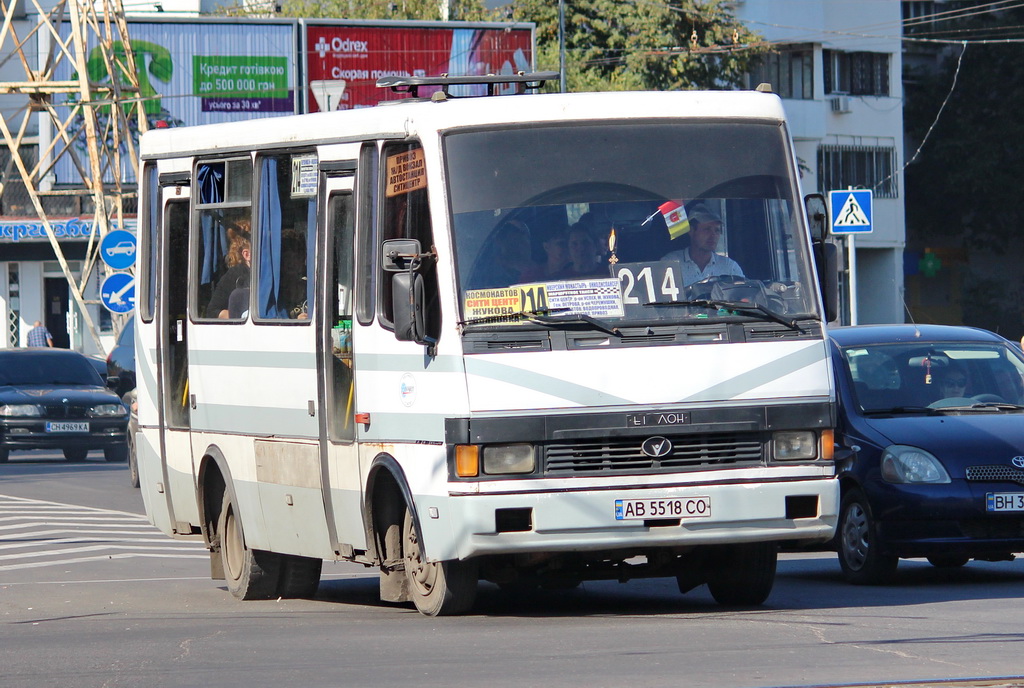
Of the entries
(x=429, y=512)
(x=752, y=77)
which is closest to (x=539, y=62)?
(x=752, y=77)

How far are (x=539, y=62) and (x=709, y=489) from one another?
39.4m

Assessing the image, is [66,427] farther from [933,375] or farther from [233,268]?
[933,375]

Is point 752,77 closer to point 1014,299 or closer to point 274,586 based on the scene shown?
point 1014,299

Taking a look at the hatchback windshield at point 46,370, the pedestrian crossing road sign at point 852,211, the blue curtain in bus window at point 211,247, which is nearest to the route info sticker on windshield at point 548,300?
the blue curtain in bus window at point 211,247

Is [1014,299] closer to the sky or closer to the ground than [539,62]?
closer to the ground

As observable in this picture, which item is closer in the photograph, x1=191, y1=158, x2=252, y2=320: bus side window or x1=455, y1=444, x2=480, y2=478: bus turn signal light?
x1=455, y1=444, x2=480, y2=478: bus turn signal light

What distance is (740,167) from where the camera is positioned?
10.1 m

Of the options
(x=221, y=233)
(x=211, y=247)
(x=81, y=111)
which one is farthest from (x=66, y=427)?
(x=81, y=111)

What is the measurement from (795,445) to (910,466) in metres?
2.32

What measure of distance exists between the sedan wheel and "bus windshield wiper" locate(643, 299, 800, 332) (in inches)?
99.5

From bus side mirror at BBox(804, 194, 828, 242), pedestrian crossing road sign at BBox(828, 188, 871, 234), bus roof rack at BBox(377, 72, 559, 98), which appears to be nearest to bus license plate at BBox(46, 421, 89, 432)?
pedestrian crossing road sign at BBox(828, 188, 871, 234)

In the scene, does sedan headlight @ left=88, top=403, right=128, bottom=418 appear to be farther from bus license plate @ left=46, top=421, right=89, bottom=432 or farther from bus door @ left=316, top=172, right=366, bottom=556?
bus door @ left=316, top=172, right=366, bottom=556

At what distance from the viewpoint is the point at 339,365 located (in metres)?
10.5

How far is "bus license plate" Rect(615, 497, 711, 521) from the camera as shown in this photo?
9.48 metres
